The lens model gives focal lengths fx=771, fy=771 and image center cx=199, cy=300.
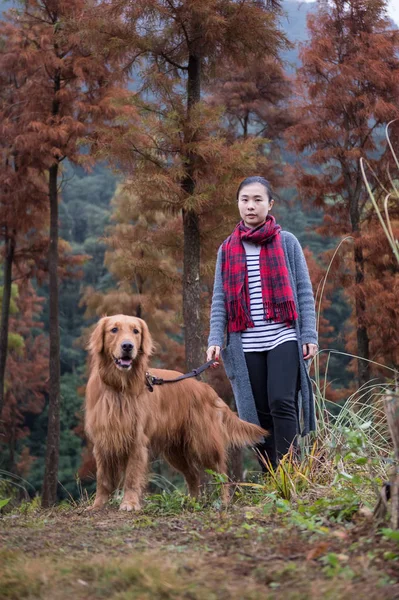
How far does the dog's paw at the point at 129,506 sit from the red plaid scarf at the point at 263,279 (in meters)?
1.27

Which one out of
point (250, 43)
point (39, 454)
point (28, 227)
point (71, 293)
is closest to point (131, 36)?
point (250, 43)

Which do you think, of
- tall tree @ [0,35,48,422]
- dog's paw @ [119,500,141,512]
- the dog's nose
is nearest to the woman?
the dog's nose

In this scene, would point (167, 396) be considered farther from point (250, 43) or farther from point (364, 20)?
point (364, 20)

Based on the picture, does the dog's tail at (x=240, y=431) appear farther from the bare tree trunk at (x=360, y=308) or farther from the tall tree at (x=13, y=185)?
the tall tree at (x=13, y=185)

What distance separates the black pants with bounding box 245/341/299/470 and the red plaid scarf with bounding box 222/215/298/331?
0.64 ft

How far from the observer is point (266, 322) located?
15.0 feet

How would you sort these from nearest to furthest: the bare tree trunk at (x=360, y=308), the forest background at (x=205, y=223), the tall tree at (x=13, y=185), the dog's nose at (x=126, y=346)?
1. the dog's nose at (x=126, y=346)
2. the forest background at (x=205, y=223)
3. the bare tree trunk at (x=360, y=308)
4. the tall tree at (x=13, y=185)

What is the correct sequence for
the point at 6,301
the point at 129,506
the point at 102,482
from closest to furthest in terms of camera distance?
the point at 129,506 < the point at 102,482 < the point at 6,301

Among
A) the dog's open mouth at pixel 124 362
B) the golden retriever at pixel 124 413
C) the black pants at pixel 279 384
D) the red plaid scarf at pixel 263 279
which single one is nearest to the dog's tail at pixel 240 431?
the golden retriever at pixel 124 413

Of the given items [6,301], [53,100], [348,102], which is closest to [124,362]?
[348,102]

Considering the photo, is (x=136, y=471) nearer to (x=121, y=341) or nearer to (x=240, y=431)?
(x=240, y=431)

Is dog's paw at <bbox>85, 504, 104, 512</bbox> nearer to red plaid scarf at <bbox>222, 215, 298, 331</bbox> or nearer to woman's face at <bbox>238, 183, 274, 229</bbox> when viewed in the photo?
red plaid scarf at <bbox>222, 215, 298, 331</bbox>

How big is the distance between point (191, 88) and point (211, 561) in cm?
826

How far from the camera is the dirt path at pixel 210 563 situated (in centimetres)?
227
